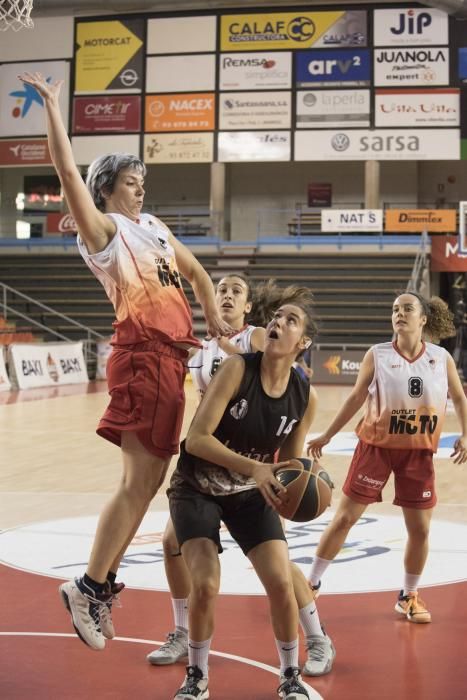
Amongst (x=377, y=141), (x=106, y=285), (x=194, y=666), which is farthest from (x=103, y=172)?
(x=377, y=141)

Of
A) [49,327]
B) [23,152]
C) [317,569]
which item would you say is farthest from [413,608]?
[23,152]

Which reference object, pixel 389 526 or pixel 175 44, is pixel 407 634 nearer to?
pixel 389 526

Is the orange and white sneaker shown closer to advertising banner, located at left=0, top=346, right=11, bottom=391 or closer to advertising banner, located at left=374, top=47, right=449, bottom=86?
advertising banner, located at left=0, top=346, right=11, bottom=391

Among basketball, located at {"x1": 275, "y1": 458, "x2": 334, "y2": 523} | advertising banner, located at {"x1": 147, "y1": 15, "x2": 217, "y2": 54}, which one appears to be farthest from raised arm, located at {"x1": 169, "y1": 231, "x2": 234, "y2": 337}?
advertising banner, located at {"x1": 147, "y1": 15, "x2": 217, "y2": 54}

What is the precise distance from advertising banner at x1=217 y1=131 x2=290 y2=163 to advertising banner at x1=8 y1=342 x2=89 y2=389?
350 inches

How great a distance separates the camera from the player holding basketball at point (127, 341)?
326cm

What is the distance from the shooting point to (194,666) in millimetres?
3068

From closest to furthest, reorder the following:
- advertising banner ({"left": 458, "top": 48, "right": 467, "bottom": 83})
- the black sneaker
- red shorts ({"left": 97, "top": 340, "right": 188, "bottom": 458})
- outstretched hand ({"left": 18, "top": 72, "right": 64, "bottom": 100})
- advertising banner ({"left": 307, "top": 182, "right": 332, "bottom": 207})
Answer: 1. the black sneaker
2. outstretched hand ({"left": 18, "top": 72, "right": 64, "bottom": 100})
3. red shorts ({"left": 97, "top": 340, "right": 188, "bottom": 458})
4. advertising banner ({"left": 458, "top": 48, "right": 467, "bottom": 83})
5. advertising banner ({"left": 307, "top": 182, "right": 332, "bottom": 207})

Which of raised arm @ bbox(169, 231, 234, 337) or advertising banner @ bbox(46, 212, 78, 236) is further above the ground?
advertising banner @ bbox(46, 212, 78, 236)

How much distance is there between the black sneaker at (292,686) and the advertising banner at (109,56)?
2608 cm

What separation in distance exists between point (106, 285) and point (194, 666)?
1406 mm

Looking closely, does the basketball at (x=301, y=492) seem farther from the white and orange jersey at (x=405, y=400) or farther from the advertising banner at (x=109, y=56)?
the advertising banner at (x=109, y=56)

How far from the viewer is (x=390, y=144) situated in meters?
26.3

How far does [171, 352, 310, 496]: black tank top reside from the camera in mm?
3199
